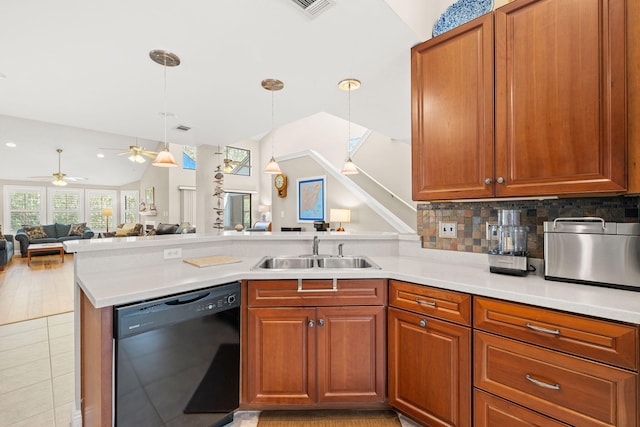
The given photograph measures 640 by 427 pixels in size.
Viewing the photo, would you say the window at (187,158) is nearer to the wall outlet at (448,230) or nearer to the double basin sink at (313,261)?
the double basin sink at (313,261)

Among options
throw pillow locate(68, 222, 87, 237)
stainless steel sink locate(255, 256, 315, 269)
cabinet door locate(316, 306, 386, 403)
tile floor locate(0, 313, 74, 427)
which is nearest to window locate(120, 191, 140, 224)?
throw pillow locate(68, 222, 87, 237)

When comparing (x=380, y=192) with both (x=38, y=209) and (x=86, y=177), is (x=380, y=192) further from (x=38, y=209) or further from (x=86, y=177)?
(x=38, y=209)

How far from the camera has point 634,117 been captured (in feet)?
3.91

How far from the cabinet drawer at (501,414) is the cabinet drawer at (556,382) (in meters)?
0.03

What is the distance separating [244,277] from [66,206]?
11.3 meters

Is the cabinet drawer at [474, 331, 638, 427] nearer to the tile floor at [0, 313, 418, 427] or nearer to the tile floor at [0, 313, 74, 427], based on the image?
the tile floor at [0, 313, 418, 427]

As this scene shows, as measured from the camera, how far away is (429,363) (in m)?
1.50

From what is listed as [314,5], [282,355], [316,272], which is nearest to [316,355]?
[282,355]

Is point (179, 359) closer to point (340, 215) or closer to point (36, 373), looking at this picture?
point (36, 373)

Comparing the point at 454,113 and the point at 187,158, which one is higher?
the point at 187,158

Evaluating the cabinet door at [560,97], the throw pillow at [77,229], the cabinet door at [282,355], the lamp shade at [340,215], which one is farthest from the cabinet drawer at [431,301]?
the throw pillow at [77,229]

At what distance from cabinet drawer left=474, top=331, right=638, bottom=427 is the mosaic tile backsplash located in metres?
0.72

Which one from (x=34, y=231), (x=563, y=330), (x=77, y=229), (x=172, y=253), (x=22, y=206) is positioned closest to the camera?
(x=563, y=330)

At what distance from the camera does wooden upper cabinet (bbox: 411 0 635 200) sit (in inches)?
48.8
